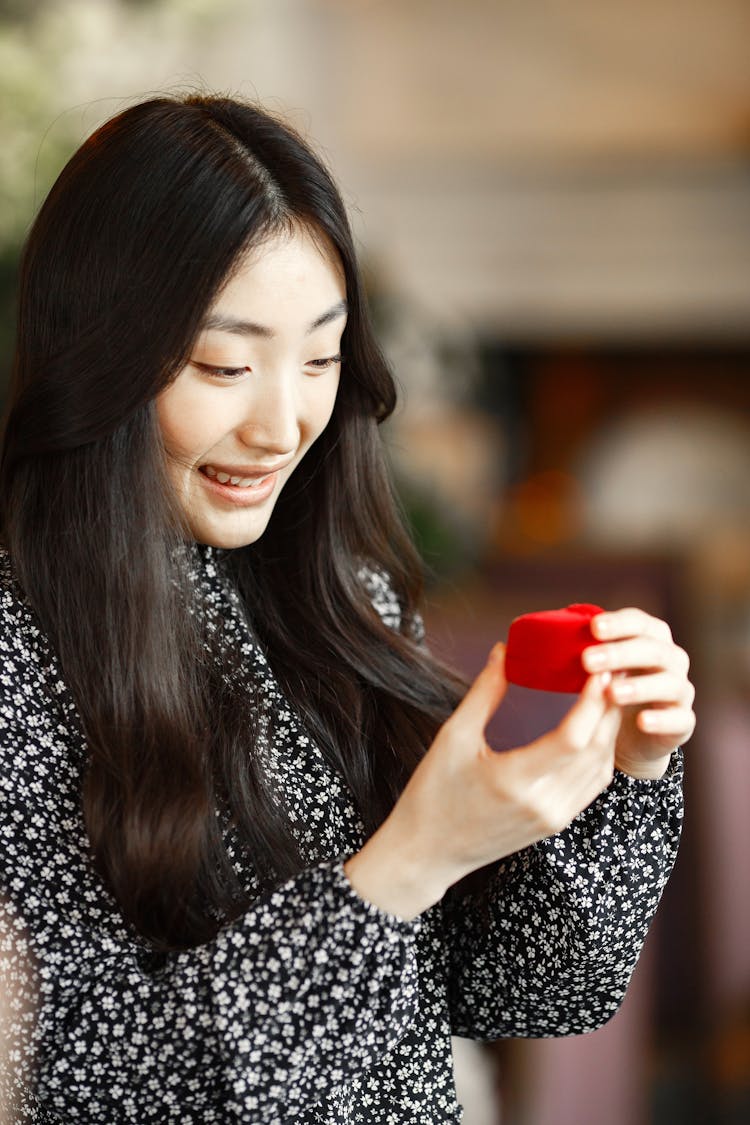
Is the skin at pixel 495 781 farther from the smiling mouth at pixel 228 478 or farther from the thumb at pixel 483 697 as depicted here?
the smiling mouth at pixel 228 478

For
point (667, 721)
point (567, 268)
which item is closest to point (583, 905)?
point (667, 721)

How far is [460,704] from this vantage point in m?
0.76

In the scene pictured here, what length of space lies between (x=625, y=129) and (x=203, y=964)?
4.88 meters

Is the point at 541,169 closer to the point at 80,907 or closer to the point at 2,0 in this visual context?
the point at 2,0

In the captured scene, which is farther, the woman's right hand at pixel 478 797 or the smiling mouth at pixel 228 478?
the smiling mouth at pixel 228 478

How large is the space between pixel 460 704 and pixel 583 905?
187mm

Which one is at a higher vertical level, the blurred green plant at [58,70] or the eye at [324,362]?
the blurred green plant at [58,70]

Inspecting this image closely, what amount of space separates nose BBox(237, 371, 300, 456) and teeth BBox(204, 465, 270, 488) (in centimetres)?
4

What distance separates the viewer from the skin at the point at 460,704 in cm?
70

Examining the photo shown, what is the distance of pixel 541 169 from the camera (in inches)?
204

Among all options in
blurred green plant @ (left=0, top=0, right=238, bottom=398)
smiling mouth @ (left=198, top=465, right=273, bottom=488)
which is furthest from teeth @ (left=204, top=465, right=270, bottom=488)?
blurred green plant @ (left=0, top=0, right=238, bottom=398)

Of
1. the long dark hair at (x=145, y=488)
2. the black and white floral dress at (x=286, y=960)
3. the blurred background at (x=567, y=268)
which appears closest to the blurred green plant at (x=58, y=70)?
the blurred background at (x=567, y=268)

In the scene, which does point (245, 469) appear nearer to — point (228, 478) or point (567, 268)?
point (228, 478)

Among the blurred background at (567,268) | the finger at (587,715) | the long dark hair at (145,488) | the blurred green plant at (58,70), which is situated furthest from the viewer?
the blurred background at (567,268)
